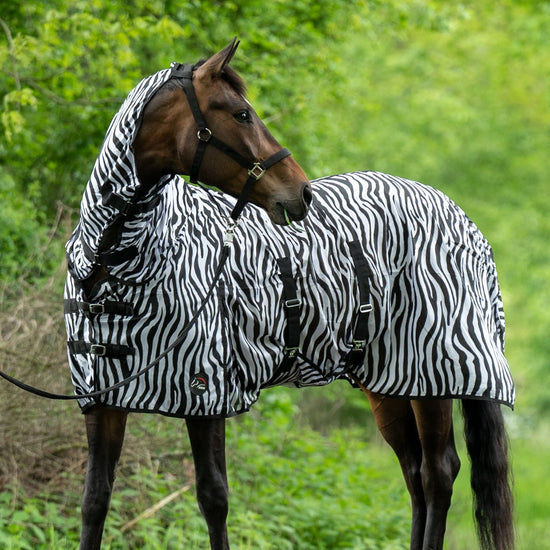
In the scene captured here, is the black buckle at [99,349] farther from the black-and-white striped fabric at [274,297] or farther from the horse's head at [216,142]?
the horse's head at [216,142]

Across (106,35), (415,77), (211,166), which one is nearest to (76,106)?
(106,35)

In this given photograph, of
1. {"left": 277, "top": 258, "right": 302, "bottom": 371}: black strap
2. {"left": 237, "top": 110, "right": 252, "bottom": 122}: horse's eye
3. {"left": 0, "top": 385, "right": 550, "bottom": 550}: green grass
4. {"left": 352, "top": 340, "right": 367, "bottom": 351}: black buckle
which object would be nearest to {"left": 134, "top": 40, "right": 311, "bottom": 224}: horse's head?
{"left": 237, "top": 110, "right": 252, "bottom": 122}: horse's eye

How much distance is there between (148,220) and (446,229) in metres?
1.46

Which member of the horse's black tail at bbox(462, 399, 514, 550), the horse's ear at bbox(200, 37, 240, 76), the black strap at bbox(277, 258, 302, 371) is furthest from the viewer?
the horse's black tail at bbox(462, 399, 514, 550)

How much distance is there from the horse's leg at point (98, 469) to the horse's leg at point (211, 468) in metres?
0.30

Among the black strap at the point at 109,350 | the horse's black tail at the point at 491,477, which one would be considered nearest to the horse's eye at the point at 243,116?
the black strap at the point at 109,350

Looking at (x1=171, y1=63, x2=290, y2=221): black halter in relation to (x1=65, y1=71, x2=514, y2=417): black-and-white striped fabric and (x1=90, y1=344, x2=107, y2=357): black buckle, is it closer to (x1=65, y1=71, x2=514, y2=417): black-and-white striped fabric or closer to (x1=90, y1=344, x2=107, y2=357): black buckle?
(x1=65, y1=71, x2=514, y2=417): black-and-white striped fabric

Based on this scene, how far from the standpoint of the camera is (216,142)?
296 centimetres

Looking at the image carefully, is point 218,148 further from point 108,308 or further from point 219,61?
point 108,308

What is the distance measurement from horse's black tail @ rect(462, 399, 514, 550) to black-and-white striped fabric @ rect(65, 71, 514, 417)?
228 millimetres

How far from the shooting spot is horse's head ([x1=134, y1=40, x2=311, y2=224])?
296 centimetres

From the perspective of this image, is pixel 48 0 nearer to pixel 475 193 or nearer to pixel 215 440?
pixel 215 440

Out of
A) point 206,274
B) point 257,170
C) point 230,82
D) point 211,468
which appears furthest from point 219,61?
point 211,468

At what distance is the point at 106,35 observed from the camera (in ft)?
20.0
